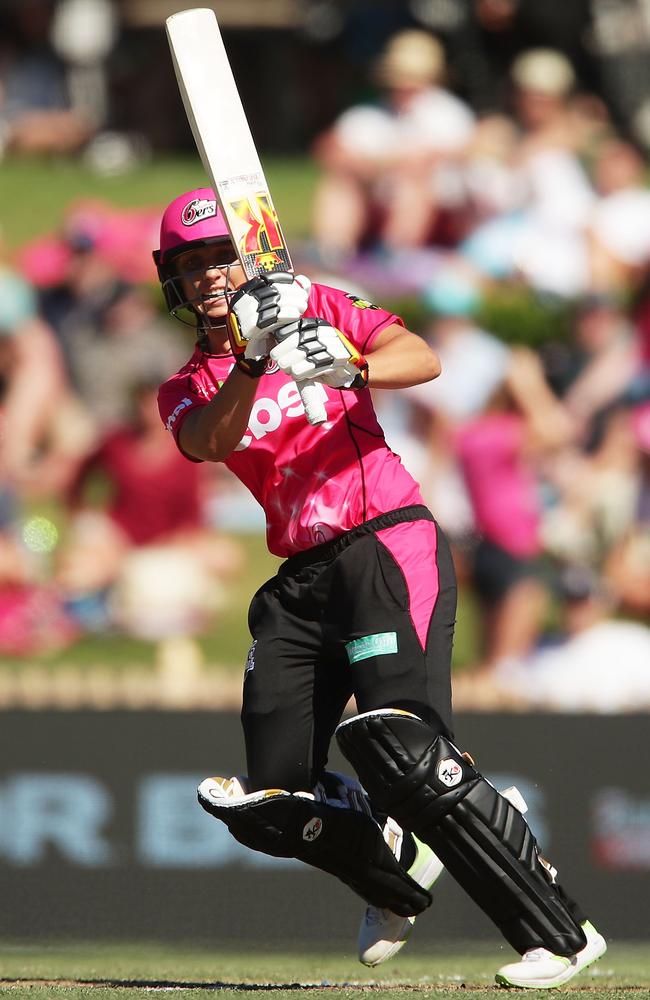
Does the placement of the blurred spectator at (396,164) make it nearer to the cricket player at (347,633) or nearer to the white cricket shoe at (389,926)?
the cricket player at (347,633)

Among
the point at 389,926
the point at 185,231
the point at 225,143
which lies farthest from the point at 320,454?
the point at 389,926

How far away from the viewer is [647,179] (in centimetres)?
1194

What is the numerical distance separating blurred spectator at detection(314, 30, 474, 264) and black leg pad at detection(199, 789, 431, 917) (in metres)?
4.95

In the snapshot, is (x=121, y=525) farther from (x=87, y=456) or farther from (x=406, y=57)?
(x=406, y=57)

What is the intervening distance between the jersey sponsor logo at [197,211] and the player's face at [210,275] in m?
0.08

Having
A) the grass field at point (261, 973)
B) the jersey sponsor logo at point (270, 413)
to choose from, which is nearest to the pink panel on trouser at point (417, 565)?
the jersey sponsor logo at point (270, 413)

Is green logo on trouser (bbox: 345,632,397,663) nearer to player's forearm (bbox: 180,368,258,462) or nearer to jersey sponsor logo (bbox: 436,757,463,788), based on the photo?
jersey sponsor logo (bbox: 436,757,463,788)

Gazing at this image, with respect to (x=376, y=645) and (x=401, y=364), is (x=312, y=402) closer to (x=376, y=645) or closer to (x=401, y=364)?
(x=401, y=364)

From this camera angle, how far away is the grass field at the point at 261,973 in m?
4.22

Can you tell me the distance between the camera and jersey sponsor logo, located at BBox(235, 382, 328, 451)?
430 centimetres

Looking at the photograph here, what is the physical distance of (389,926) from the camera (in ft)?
15.0

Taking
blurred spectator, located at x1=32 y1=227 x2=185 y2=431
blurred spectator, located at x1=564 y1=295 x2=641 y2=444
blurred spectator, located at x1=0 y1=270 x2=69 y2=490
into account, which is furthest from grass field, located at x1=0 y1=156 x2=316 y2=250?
blurred spectator, located at x1=564 y1=295 x2=641 y2=444

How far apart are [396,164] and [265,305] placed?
5.76 meters

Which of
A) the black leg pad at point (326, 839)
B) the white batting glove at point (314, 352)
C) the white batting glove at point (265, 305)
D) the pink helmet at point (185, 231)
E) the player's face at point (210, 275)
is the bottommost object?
the black leg pad at point (326, 839)
